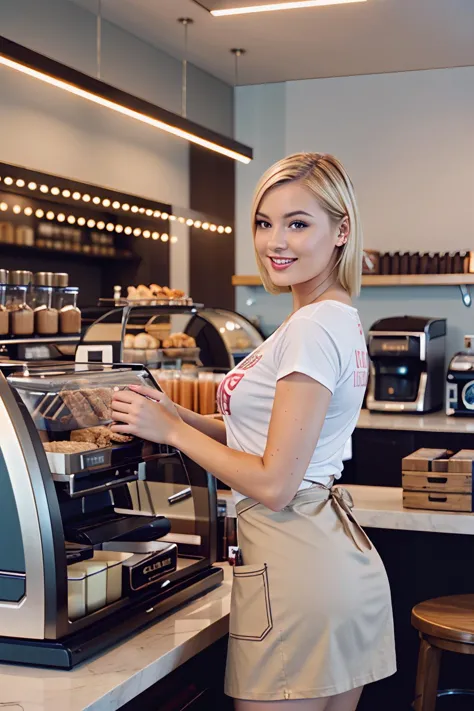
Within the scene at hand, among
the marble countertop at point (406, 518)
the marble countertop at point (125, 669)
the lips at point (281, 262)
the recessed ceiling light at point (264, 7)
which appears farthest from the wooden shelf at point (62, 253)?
the lips at point (281, 262)

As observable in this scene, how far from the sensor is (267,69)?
22.4 ft

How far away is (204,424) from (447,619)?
3.25 ft

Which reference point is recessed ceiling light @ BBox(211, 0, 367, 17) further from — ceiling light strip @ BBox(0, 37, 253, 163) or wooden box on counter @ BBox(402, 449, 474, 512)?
wooden box on counter @ BBox(402, 449, 474, 512)

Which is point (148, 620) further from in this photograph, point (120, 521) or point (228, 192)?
point (228, 192)

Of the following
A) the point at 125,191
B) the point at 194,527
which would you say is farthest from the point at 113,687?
the point at 125,191

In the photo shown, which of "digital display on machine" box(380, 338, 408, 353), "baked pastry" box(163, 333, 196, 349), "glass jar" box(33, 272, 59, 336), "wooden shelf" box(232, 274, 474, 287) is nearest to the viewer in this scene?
"glass jar" box(33, 272, 59, 336)

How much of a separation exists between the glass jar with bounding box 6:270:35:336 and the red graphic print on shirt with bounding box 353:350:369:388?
253cm

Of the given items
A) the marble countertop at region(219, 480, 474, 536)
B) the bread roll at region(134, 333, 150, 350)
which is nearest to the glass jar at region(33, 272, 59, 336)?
the bread roll at region(134, 333, 150, 350)

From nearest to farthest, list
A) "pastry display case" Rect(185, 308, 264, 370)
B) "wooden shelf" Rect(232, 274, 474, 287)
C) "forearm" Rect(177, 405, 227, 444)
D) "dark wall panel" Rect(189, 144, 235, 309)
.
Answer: "forearm" Rect(177, 405, 227, 444) < "pastry display case" Rect(185, 308, 264, 370) < "wooden shelf" Rect(232, 274, 474, 287) < "dark wall panel" Rect(189, 144, 235, 309)

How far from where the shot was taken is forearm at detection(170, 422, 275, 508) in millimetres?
1599

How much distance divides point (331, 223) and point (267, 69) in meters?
5.43

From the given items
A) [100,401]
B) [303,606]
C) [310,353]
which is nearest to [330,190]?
[310,353]

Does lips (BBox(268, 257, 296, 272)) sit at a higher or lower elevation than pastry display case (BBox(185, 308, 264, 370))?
higher

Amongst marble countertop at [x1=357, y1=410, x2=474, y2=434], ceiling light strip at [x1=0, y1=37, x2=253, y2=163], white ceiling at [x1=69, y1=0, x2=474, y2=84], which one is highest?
white ceiling at [x1=69, y1=0, x2=474, y2=84]
